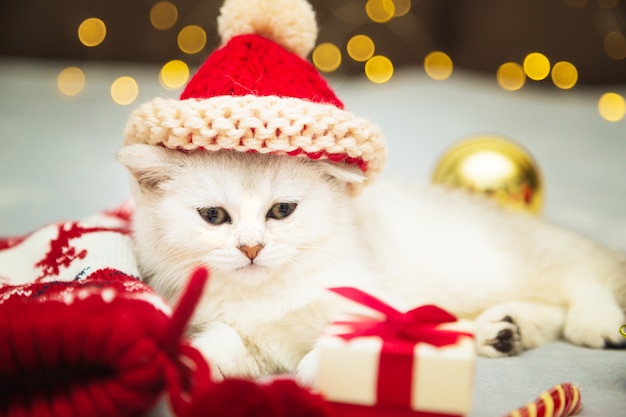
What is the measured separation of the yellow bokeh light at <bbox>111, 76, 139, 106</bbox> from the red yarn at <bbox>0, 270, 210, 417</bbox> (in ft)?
6.41

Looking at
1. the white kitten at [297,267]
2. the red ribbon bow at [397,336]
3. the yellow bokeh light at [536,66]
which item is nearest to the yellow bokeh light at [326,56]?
the yellow bokeh light at [536,66]

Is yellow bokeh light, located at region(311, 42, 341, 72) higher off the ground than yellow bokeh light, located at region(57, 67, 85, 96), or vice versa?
yellow bokeh light, located at region(311, 42, 341, 72)

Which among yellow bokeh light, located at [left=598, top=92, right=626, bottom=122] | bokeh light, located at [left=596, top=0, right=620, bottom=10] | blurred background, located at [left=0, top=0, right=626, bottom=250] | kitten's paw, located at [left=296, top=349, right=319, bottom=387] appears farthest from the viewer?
bokeh light, located at [left=596, top=0, right=620, bottom=10]

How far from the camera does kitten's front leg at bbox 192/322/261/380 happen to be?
0.83 m

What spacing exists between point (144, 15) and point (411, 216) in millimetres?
1964

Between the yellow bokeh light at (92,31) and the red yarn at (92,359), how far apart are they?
7.73 feet

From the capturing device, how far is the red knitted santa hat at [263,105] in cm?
81

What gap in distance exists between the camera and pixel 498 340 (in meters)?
0.98

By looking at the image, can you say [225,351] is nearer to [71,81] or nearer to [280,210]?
[280,210]

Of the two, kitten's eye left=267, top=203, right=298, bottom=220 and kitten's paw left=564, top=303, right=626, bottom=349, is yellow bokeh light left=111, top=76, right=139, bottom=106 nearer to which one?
kitten's eye left=267, top=203, right=298, bottom=220

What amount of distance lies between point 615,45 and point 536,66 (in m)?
0.33

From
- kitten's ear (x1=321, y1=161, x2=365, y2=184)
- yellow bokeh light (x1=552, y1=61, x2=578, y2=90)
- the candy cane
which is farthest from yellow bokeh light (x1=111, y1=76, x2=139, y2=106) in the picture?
the candy cane

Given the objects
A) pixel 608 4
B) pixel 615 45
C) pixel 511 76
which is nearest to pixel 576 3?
pixel 608 4

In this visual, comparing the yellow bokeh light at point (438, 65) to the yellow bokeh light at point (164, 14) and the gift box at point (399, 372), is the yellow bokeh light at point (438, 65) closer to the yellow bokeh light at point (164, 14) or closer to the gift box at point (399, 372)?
the yellow bokeh light at point (164, 14)
